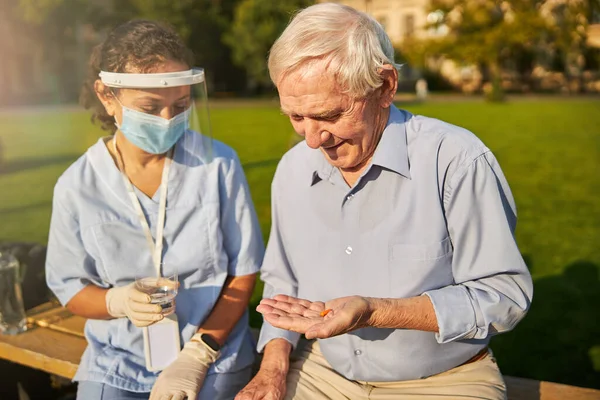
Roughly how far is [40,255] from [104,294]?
3.65 ft

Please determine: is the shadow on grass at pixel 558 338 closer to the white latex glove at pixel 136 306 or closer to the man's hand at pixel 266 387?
the man's hand at pixel 266 387

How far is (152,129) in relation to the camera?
2523 millimetres

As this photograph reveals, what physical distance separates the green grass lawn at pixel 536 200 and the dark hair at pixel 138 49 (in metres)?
0.40

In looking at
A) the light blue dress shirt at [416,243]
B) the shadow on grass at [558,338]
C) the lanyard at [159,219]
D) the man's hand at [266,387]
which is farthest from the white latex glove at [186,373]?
the shadow on grass at [558,338]

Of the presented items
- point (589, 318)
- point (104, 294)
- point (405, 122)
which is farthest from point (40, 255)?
point (589, 318)

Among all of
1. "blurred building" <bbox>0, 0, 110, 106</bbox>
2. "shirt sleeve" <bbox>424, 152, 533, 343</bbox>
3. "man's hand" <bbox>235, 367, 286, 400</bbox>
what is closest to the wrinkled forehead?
"shirt sleeve" <bbox>424, 152, 533, 343</bbox>

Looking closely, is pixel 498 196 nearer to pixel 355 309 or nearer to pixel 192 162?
pixel 355 309

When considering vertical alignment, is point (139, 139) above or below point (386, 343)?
above

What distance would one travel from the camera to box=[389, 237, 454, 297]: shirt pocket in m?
2.22

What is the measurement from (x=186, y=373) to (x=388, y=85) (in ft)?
4.33

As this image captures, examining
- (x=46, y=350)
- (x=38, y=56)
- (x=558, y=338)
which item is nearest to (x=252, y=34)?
(x=38, y=56)

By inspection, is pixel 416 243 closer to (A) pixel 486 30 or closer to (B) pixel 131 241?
(B) pixel 131 241

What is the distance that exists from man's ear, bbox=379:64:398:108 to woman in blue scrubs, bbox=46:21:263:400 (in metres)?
0.77

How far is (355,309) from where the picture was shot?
197cm
